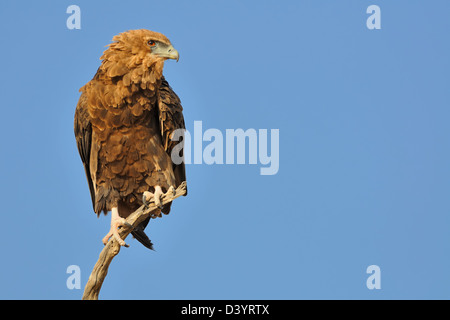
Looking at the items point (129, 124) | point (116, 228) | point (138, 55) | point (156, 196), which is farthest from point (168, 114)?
point (116, 228)

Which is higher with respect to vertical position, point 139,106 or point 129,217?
point 139,106

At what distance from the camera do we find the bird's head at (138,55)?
12750 millimetres

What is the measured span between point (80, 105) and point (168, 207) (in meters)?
2.20

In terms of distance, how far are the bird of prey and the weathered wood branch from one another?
0.12 m

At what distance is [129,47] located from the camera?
12.8 meters

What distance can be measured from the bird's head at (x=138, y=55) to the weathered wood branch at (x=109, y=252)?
173cm

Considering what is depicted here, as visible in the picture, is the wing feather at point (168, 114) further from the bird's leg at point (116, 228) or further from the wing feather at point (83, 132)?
the bird's leg at point (116, 228)

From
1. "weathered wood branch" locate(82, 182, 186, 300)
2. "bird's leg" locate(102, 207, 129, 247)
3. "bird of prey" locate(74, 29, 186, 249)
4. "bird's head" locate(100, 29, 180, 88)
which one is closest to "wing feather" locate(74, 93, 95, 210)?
"bird of prey" locate(74, 29, 186, 249)

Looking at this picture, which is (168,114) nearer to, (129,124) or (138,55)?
(129,124)

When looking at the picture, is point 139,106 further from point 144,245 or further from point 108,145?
point 144,245

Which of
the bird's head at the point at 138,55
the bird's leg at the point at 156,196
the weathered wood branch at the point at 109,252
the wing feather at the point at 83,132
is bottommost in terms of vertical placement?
the weathered wood branch at the point at 109,252

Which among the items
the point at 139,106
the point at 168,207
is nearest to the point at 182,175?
the point at 168,207

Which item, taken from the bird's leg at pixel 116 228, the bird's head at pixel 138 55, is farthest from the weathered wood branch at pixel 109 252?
the bird's head at pixel 138 55

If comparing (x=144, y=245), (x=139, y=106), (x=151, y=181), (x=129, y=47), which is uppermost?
(x=129, y=47)
